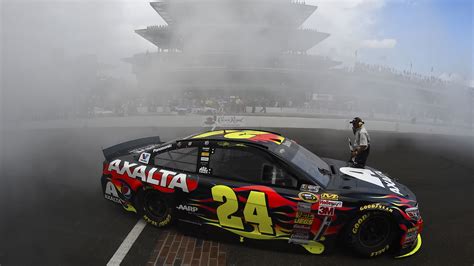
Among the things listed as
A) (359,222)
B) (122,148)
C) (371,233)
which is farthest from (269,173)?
(122,148)

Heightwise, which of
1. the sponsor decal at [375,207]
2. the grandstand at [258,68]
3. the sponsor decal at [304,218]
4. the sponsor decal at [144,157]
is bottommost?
the sponsor decal at [304,218]

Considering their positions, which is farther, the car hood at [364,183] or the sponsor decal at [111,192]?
the sponsor decal at [111,192]

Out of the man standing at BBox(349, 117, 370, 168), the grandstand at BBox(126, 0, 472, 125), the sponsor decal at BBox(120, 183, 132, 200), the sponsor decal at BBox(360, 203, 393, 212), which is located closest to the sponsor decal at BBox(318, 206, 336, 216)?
the sponsor decal at BBox(360, 203, 393, 212)

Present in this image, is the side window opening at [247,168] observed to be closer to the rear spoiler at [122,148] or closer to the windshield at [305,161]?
the windshield at [305,161]

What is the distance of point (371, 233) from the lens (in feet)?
8.14

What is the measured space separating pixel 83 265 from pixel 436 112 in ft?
49.9

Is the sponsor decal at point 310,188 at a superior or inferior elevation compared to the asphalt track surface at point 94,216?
superior

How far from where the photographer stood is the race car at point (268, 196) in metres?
2.37

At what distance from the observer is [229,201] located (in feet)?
8.23

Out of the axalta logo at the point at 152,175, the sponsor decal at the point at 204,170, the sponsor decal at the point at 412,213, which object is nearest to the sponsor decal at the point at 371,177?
the sponsor decal at the point at 412,213

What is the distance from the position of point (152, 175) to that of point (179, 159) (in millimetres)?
327

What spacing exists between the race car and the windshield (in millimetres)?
15

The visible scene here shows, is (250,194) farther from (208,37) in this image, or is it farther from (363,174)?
(208,37)

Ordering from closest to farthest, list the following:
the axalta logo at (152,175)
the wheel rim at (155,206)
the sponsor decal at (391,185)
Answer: the sponsor decal at (391,185)
the axalta logo at (152,175)
the wheel rim at (155,206)
